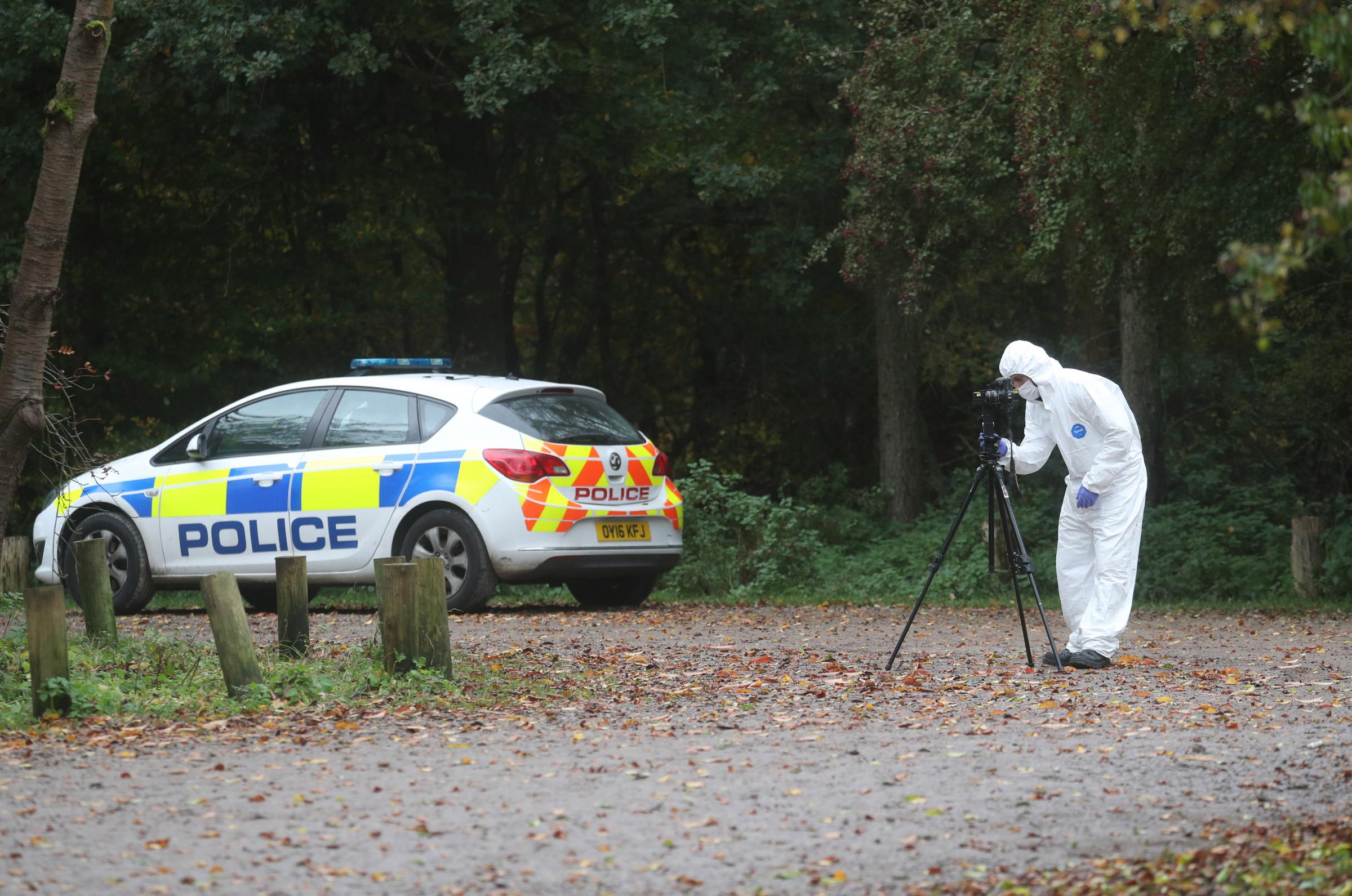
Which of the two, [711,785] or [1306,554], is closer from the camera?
[711,785]

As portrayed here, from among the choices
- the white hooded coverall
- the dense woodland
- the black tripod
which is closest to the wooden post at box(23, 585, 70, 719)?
the black tripod

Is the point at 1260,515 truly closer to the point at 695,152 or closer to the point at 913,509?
the point at 913,509

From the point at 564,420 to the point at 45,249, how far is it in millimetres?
4857

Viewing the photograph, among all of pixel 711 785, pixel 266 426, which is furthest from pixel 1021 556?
pixel 266 426

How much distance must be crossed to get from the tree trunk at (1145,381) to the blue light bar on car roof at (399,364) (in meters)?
7.13

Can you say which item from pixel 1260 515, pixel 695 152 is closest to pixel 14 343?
pixel 695 152

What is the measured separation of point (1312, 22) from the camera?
4590mm

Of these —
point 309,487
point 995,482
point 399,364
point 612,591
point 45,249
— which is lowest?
point 612,591

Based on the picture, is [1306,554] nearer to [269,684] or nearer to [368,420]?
[368,420]

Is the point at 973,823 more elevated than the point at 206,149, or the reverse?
the point at 206,149

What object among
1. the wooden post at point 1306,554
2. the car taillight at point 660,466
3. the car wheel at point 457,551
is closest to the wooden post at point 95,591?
the car wheel at point 457,551

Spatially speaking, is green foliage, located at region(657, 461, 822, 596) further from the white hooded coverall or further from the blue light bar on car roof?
the white hooded coverall

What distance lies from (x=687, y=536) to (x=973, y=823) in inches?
394

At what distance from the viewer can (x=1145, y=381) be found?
1733cm
